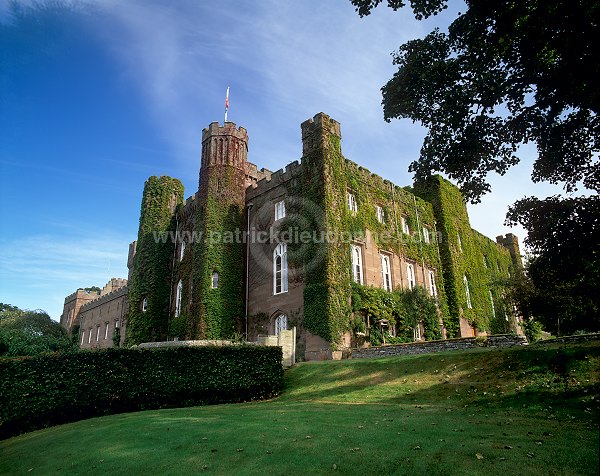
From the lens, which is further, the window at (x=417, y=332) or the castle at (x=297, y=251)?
the window at (x=417, y=332)

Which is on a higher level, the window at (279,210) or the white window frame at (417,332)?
the window at (279,210)

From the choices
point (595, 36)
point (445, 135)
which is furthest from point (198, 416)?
point (595, 36)

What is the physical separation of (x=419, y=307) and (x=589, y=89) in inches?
793

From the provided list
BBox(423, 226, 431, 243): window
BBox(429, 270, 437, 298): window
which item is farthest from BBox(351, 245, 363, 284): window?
BBox(423, 226, 431, 243): window

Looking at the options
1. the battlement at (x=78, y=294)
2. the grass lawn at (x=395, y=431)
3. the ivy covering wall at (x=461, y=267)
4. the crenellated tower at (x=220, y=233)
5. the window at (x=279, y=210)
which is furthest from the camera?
the battlement at (x=78, y=294)

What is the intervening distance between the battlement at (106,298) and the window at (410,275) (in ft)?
96.0

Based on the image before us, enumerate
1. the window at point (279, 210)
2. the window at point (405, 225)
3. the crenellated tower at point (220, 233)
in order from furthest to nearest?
the window at point (405, 225) → the window at point (279, 210) → the crenellated tower at point (220, 233)

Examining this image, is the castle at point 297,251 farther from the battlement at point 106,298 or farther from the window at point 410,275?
the battlement at point 106,298

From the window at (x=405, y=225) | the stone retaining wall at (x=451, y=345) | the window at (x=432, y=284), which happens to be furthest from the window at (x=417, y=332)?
the stone retaining wall at (x=451, y=345)

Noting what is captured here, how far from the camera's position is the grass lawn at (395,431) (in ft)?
22.2

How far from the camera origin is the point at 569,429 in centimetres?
791

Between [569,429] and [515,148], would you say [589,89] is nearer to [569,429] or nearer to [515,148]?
[515,148]

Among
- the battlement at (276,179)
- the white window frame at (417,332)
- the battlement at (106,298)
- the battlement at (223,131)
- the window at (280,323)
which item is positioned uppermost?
the battlement at (223,131)

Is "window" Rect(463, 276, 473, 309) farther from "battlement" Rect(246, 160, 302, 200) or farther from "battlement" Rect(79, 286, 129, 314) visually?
"battlement" Rect(79, 286, 129, 314)
